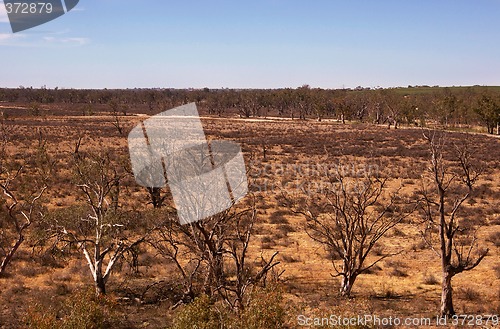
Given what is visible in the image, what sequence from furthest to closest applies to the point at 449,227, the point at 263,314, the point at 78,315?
the point at 449,227
the point at 78,315
the point at 263,314

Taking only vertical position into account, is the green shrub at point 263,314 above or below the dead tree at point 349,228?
above

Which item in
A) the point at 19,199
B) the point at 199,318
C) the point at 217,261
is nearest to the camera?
the point at 199,318

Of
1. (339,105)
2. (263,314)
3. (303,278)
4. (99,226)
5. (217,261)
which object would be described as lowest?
(339,105)

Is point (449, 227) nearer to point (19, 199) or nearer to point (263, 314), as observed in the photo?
point (263, 314)

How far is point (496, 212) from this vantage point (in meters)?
26.2

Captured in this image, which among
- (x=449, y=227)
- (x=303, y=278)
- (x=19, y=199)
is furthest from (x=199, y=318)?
(x=19, y=199)

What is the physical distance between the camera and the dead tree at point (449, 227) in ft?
39.3

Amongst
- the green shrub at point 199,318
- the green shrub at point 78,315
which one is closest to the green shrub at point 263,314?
the green shrub at point 199,318

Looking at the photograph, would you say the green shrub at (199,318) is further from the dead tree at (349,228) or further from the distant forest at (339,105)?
the distant forest at (339,105)

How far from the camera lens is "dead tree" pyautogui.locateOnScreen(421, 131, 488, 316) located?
39.3 ft

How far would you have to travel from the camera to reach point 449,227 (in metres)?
12.1

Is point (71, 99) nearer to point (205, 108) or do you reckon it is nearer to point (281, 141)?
point (205, 108)

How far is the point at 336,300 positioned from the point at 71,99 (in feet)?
581

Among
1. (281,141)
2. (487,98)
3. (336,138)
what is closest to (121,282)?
(281,141)
